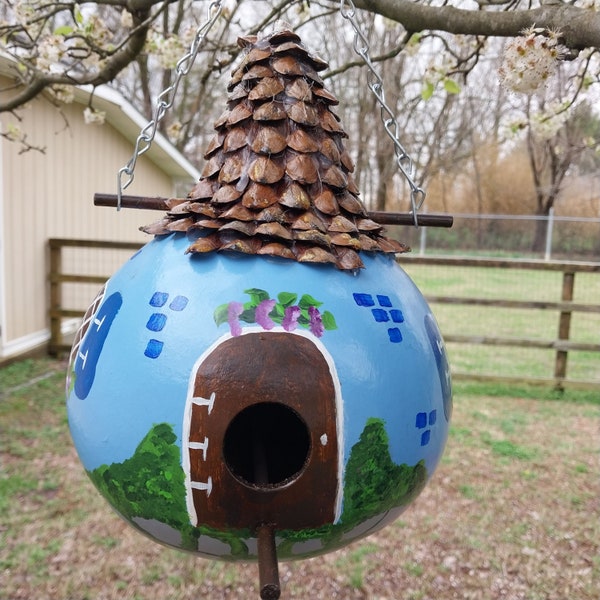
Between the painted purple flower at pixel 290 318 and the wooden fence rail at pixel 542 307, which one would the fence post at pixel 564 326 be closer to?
the wooden fence rail at pixel 542 307

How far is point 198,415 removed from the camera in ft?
3.84

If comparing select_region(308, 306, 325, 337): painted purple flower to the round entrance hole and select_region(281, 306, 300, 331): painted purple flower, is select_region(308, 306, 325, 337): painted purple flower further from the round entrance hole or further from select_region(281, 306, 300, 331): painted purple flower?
the round entrance hole

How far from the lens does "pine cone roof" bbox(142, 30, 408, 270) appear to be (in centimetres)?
130

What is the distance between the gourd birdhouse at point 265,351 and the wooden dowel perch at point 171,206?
0.05 metres

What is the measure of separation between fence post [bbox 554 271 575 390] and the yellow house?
5134 millimetres

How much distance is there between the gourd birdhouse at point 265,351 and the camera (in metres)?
1.18

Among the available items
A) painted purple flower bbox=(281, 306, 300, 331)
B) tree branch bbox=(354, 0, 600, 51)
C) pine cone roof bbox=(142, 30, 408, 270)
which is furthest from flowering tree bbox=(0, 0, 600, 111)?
painted purple flower bbox=(281, 306, 300, 331)

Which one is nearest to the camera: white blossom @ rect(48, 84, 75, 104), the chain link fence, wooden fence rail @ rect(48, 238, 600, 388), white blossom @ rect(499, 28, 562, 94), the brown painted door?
the brown painted door

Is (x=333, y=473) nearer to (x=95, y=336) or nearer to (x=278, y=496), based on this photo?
(x=278, y=496)

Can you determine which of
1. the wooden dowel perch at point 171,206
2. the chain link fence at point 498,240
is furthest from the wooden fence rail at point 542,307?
the chain link fence at point 498,240

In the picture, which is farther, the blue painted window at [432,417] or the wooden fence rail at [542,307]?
the wooden fence rail at [542,307]

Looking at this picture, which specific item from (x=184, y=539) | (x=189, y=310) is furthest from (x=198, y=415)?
(x=184, y=539)

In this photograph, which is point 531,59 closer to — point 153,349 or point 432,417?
point 432,417

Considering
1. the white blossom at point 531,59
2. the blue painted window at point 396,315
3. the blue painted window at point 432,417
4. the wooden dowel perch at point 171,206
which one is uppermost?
the white blossom at point 531,59
